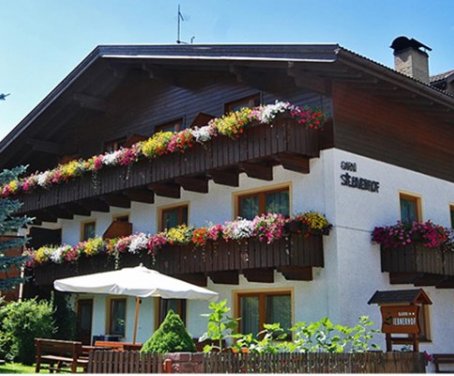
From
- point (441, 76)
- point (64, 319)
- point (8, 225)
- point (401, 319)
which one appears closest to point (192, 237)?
point (8, 225)

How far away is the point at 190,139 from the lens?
15547 millimetres

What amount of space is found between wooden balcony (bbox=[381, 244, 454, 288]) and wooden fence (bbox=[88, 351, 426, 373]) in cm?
415

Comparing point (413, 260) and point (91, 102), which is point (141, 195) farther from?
point (413, 260)

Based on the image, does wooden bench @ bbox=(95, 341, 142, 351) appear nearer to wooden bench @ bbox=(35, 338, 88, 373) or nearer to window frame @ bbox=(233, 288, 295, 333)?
wooden bench @ bbox=(35, 338, 88, 373)

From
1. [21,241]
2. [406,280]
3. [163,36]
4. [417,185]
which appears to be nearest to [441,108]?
[417,185]

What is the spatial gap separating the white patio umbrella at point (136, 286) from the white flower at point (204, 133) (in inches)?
134

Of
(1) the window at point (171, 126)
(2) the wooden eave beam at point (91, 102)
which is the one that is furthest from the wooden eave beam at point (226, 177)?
(2) the wooden eave beam at point (91, 102)

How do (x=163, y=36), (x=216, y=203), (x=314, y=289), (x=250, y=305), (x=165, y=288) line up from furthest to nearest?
1. (x=163, y=36)
2. (x=216, y=203)
3. (x=250, y=305)
4. (x=314, y=289)
5. (x=165, y=288)

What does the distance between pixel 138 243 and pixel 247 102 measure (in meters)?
4.46

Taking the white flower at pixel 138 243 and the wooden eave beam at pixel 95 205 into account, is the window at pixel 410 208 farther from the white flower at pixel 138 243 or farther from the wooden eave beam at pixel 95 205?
the wooden eave beam at pixel 95 205

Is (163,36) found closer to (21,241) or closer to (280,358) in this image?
(21,241)

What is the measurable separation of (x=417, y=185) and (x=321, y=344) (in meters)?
7.31

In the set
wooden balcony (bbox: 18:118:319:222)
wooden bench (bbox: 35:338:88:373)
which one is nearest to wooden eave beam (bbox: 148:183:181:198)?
wooden balcony (bbox: 18:118:319:222)

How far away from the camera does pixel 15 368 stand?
1549 centimetres
